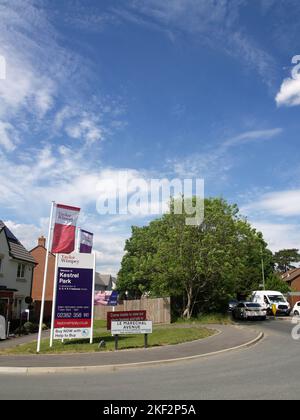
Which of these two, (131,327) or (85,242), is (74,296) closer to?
(85,242)

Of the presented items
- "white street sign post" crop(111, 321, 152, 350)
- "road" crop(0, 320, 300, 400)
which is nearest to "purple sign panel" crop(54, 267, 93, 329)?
"white street sign post" crop(111, 321, 152, 350)

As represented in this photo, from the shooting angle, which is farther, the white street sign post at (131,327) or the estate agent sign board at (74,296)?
the estate agent sign board at (74,296)

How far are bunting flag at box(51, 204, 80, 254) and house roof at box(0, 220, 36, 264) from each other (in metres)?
15.6

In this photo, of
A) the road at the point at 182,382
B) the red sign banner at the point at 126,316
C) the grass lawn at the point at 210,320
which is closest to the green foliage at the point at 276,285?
the grass lawn at the point at 210,320

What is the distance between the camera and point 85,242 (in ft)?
69.5

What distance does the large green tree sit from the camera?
29.1 m

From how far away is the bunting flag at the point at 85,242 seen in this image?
68.6ft

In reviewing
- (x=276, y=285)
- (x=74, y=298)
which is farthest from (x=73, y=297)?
(x=276, y=285)

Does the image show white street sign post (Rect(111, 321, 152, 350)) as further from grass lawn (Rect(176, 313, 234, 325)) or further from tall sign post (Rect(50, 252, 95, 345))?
grass lawn (Rect(176, 313, 234, 325))

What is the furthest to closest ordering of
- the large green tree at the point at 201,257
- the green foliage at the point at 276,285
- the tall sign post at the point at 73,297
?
the green foliage at the point at 276,285, the large green tree at the point at 201,257, the tall sign post at the point at 73,297

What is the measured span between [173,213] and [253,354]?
59.2ft

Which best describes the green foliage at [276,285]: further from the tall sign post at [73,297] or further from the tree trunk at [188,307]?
the tall sign post at [73,297]

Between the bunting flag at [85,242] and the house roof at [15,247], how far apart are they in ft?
43.8
